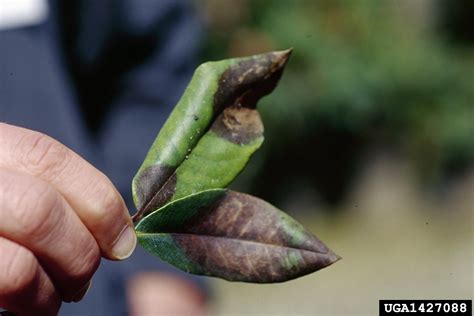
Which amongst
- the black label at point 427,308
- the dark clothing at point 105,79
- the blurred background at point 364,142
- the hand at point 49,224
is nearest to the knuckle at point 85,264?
the hand at point 49,224

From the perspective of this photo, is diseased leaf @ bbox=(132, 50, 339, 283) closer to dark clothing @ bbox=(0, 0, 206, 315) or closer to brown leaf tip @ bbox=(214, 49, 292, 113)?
brown leaf tip @ bbox=(214, 49, 292, 113)

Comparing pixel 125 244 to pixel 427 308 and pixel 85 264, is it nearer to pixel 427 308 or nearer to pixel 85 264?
pixel 85 264

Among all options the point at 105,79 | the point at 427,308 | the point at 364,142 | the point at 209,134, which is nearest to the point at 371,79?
the point at 364,142

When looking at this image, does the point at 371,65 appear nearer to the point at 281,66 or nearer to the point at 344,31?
the point at 344,31

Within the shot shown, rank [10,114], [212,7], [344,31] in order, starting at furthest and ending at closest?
[344,31] → [212,7] → [10,114]

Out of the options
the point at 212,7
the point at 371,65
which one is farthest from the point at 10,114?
the point at 371,65

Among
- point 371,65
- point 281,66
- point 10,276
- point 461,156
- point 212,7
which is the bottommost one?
point 461,156
